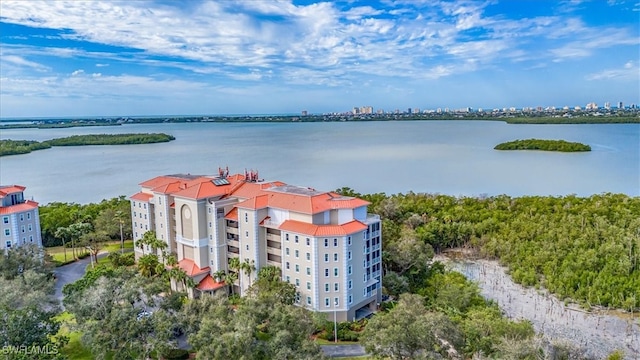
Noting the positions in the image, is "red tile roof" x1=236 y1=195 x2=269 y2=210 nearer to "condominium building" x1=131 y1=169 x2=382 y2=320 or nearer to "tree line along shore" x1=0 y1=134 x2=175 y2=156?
"condominium building" x1=131 y1=169 x2=382 y2=320

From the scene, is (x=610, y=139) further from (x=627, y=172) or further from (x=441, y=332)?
(x=441, y=332)

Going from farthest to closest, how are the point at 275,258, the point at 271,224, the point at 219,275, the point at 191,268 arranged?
1. the point at 191,268
2. the point at 219,275
3. the point at 275,258
4. the point at 271,224

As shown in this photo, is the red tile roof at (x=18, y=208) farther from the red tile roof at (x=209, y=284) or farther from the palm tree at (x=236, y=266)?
the palm tree at (x=236, y=266)

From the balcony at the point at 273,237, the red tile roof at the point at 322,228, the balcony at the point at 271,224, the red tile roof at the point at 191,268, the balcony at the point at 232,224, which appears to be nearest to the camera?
the red tile roof at the point at 322,228

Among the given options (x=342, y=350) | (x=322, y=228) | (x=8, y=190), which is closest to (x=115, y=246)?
(x=8, y=190)

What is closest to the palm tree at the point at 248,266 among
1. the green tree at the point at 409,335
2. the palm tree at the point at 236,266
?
the palm tree at the point at 236,266

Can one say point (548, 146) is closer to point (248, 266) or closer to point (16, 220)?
point (248, 266)
